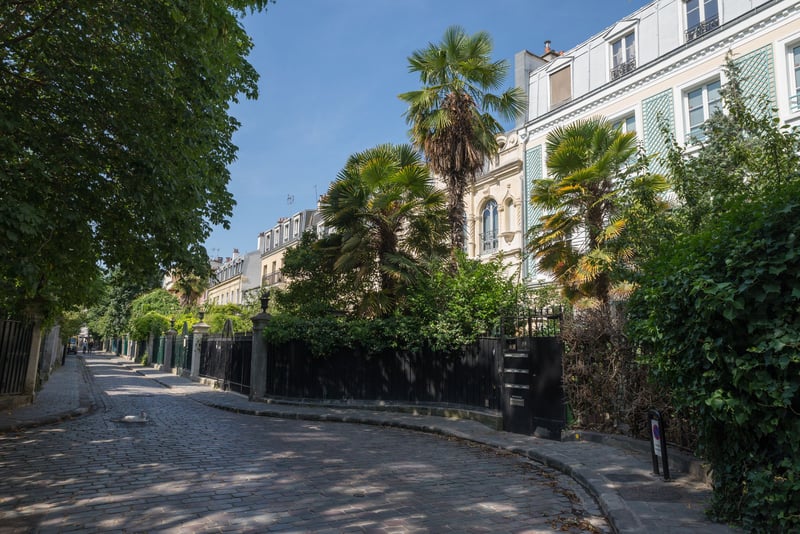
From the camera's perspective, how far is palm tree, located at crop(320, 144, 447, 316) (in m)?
14.8

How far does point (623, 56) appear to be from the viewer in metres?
20.7

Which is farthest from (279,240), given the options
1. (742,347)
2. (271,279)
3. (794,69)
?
(742,347)

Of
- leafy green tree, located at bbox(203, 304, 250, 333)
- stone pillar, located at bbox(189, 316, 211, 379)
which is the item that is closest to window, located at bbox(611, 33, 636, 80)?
leafy green tree, located at bbox(203, 304, 250, 333)

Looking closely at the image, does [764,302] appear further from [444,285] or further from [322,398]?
[322,398]

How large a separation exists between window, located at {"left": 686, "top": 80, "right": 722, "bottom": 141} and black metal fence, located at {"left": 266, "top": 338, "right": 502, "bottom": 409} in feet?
35.9

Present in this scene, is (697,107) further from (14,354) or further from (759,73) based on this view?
(14,354)

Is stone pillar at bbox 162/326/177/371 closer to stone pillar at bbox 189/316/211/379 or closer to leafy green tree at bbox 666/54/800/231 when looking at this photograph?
stone pillar at bbox 189/316/211/379

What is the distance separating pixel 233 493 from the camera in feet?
19.2

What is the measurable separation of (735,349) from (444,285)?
8.96 m

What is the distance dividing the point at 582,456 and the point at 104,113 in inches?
345

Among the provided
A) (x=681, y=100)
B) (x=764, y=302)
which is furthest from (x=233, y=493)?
(x=681, y=100)

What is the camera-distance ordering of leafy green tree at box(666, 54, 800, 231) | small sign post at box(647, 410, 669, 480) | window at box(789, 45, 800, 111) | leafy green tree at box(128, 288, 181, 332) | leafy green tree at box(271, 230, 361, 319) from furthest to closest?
leafy green tree at box(128, 288, 181, 332) < leafy green tree at box(271, 230, 361, 319) < window at box(789, 45, 800, 111) < leafy green tree at box(666, 54, 800, 231) < small sign post at box(647, 410, 669, 480)

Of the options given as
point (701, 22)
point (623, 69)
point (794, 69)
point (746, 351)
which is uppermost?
point (701, 22)

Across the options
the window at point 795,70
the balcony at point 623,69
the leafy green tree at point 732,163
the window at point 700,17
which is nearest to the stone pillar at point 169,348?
the balcony at point 623,69
